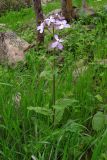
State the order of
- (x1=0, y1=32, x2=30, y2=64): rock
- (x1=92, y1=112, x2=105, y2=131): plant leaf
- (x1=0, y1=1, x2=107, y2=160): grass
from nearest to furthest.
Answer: (x1=0, y1=1, x2=107, y2=160): grass < (x1=92, y1=112, x2=105, y2=131): plant leaf < (x1=0, y1=32, x2=30, y2=64): rock

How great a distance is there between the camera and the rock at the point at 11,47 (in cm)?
648

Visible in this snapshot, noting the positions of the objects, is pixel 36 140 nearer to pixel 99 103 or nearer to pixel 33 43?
pixel 99 103

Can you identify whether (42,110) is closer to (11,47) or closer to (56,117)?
(56,117)

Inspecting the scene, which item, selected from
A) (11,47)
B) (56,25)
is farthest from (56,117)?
(11,47)

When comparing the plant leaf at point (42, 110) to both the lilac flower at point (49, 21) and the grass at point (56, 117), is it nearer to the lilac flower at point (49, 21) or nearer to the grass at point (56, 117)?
the grass at point (56, 117)

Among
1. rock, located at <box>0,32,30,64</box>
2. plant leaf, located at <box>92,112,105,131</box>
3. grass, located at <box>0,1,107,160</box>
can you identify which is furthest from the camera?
rock, located at <box>0,32,30,64</box>

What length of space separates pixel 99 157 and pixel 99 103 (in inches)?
37.2

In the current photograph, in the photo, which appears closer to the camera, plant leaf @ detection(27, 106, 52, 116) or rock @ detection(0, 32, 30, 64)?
plant leaf @ detection(27, 106, 52, 116)

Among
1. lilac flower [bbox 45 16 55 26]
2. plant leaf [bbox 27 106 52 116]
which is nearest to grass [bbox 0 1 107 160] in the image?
plant leaf [bbox 27 106 52 116]

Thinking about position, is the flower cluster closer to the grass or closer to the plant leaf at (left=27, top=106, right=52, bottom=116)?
the grass

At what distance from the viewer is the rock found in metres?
6.48

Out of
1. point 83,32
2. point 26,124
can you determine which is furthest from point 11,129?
point 83,32

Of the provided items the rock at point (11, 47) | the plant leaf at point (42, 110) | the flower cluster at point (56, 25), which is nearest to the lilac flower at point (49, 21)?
the flower cluster at point (56, 25)

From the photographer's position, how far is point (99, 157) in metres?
2.46
